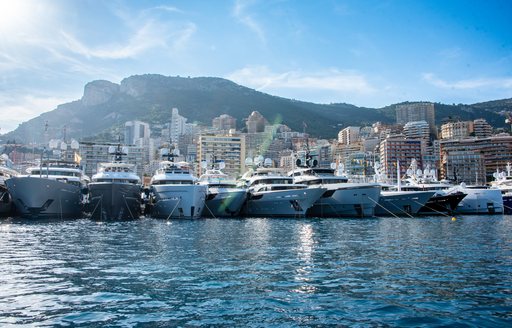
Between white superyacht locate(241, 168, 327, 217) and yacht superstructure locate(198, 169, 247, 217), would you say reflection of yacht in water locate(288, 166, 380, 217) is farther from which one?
yacht superstructure locate(198, 169, 247, 217)

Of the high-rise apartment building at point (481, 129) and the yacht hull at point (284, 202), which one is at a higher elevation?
the high-rise apartment building at point (481, 129)

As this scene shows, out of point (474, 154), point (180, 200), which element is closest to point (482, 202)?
point (180, 200)

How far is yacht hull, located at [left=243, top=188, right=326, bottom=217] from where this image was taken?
44906 mm

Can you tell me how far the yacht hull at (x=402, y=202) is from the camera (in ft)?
167

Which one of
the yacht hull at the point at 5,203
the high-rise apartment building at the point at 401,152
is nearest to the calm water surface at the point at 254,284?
the yacht hull at the point at 5,203

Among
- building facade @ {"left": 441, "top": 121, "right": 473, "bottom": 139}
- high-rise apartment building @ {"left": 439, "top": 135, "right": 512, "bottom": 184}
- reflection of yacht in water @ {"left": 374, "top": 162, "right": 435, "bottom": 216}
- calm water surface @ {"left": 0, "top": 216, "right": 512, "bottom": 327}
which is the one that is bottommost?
calm water surface @ {"left": 0, "top": 216, "right": 512, "bottom": 327}

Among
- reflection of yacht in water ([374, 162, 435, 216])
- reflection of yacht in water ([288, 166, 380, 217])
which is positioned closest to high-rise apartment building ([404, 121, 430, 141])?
reflection of yacht in water ([374, 162, 435, 216])

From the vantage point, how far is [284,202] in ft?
152

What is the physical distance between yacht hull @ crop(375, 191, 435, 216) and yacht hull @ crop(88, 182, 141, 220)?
97.4ft

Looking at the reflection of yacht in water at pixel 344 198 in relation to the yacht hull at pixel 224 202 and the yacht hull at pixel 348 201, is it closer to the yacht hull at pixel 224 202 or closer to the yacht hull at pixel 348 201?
the yacht hull at pixel 348 201

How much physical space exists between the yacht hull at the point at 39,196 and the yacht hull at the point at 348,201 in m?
28.2

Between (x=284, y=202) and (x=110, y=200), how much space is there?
60.6 ft

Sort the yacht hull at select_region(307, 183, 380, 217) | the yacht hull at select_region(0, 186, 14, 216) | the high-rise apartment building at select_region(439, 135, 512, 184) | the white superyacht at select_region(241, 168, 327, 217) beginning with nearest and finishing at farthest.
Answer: the white superyacht at select_region(241, 168, 327, 217) < the yacht hull at select_region(307, 183, 380, 217) < the yacht hull at select_region(0, 186, 14, 216) < the high-rise apartment building at select_region(439, 135, 512, 184)

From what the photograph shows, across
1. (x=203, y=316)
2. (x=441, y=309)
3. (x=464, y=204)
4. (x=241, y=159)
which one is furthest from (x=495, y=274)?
(x=241, y=159)
